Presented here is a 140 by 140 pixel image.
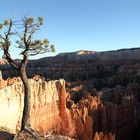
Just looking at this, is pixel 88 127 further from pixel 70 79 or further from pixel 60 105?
pixel 70 79

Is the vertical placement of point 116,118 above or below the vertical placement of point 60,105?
below

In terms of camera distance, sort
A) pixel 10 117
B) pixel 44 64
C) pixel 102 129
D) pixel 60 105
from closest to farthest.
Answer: pixel 10 117 → pixel 60 105 → pixel 102 129 → pixel 44 64

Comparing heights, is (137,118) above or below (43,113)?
below

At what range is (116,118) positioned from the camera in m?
44.5

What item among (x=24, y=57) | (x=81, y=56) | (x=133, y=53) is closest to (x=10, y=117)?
(x=24, y=57)

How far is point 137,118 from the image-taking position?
50.2 m

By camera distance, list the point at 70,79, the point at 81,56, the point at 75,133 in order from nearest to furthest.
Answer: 1. the point at 75,133
2. the point at 70,79
3. the point at 81,56

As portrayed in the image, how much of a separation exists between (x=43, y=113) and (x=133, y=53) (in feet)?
345

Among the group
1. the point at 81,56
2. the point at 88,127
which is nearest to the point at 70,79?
the point at 88,127

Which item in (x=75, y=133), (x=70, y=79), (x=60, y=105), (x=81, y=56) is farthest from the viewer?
(x=81, y=56)

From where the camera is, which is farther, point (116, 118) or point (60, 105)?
point (116, 118)

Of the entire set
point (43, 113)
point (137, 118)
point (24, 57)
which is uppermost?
point (24, 57)

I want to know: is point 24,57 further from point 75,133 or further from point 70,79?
point 70,79

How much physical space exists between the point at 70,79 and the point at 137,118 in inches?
1428
